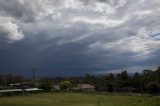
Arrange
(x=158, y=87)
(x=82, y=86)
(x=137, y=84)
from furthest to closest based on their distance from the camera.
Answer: (x=82, y=86) → (x=137, y=84) → (x=158, y=87)

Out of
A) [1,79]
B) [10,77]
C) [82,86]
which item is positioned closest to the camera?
[82,86]

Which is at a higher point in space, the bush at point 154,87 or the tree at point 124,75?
the tree at point 124,75

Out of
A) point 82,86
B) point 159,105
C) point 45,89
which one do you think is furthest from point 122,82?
point 159,105

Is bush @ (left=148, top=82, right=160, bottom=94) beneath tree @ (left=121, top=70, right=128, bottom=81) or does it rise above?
beneath

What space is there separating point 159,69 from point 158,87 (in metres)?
15.9

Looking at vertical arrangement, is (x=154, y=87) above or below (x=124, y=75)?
below

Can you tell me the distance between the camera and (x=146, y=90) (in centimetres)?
10638

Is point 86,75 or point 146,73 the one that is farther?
point 86,75

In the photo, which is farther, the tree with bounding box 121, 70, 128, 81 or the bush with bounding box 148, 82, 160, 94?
the tree with bounding box 121, 70, 128, 81

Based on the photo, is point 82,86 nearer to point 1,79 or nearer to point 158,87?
point 158,87

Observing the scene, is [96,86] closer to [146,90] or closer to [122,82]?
[122,82]

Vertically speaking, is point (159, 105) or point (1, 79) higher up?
point (1, 79)

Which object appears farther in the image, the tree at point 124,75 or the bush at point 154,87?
the tree at point 124,75

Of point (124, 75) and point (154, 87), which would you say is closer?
point (154, 87)
